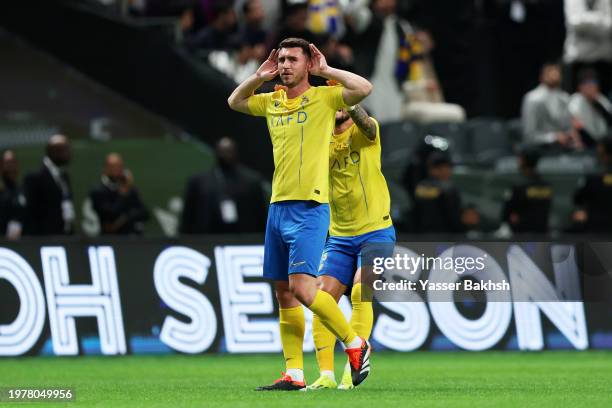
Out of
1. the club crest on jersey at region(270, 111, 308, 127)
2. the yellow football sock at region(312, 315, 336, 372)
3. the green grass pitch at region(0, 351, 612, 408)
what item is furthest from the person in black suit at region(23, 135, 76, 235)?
the club crest on jersey at region(270, 111, 308, 127)

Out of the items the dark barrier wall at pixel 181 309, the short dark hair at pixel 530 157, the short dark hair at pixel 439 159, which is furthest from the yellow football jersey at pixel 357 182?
the short dark hair at pixel 530 157

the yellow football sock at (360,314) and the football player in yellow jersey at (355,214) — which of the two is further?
the yellow football sock at (360,314)

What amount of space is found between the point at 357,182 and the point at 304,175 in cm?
95

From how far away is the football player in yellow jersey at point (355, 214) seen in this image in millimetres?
12812

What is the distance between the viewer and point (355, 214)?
12.9 m

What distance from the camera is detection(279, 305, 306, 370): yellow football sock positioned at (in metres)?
12.3

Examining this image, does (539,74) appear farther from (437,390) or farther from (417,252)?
(437,390)

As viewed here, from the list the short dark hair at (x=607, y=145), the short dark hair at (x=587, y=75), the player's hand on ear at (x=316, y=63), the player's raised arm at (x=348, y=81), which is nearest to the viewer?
the player's raised arm at (x=348, y=81)

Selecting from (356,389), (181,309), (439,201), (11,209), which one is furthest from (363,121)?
(11,209)

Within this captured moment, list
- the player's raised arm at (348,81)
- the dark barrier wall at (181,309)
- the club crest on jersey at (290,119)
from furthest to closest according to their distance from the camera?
the dark barrier wall at (181,309) < the club crest on jersey at (290,119) < the player's raised arm at (348,81)

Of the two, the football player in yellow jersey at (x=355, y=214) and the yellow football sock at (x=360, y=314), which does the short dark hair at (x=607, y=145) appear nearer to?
the football player in yellow jersey at (x=355, y=214)

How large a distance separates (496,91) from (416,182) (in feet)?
18.2

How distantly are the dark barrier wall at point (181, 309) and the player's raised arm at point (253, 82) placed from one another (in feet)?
16.2

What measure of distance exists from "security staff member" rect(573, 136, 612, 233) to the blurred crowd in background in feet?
0.04
